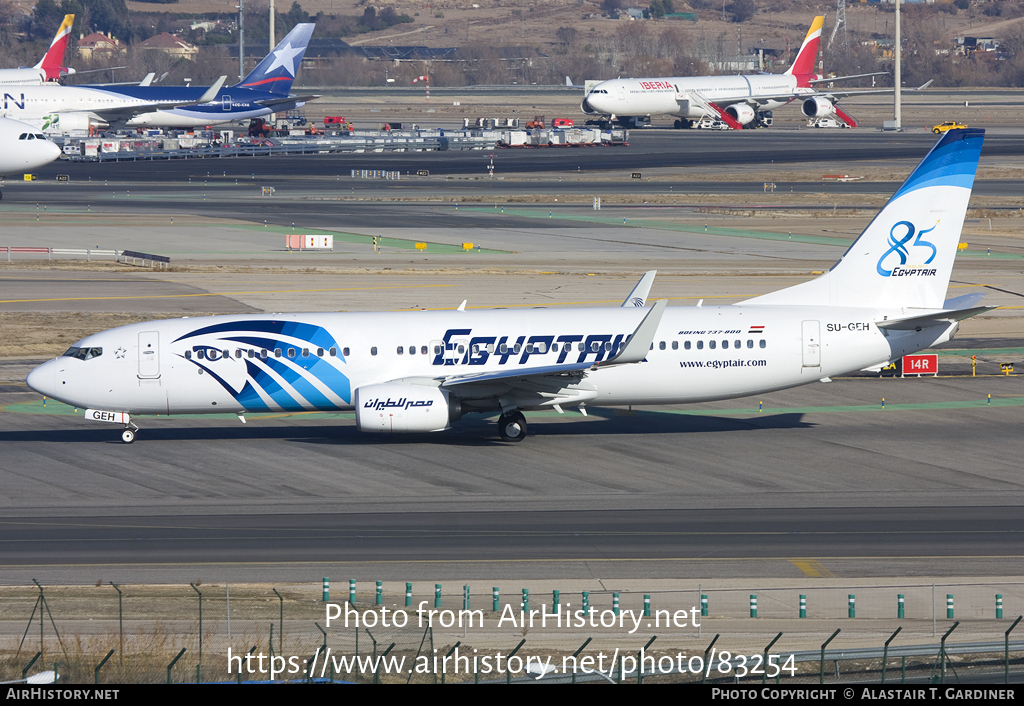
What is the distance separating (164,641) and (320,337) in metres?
19.0

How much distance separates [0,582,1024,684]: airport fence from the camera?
20438 mm

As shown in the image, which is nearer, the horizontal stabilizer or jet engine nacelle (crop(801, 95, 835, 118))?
the horizontal stabilizer

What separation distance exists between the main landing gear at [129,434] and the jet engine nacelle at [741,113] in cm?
14470

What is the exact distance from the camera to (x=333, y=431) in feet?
146

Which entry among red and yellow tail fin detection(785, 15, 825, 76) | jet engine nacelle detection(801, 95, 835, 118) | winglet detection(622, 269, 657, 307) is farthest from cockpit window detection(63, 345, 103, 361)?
red and yellow tail fin detection(785, 15, 825, 76)

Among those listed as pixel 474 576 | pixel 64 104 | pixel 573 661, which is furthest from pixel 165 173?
pixel 573 661

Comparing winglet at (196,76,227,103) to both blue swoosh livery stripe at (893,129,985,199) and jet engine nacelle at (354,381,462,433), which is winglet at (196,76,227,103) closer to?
jet engine nacelle at (354,381,462,433)

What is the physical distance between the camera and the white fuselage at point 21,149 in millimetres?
95625

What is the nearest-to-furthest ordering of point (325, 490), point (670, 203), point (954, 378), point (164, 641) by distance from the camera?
point (164, 641), point (325, 490), point (954, 378), point (670, 203)

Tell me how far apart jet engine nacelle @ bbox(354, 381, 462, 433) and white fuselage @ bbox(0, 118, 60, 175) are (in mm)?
66292

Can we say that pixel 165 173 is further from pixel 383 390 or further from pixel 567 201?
pixel 383 390

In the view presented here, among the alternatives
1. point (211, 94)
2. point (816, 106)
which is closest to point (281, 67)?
point (211, 94)

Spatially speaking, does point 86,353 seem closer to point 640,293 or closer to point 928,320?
point 640,293

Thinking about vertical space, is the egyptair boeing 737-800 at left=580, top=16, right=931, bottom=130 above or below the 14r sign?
above
